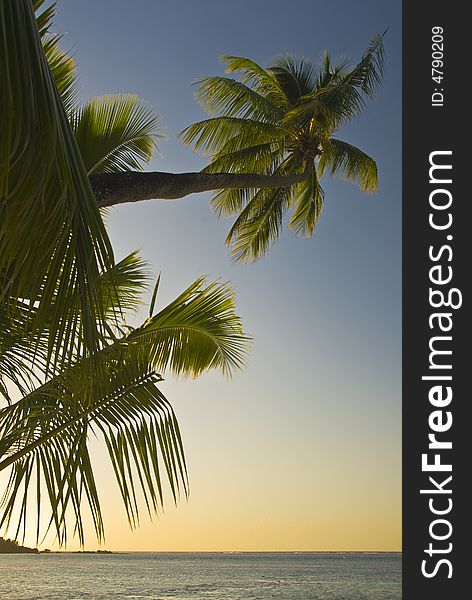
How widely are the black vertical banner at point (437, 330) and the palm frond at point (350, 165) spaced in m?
5.19

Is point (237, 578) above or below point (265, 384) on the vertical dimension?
below

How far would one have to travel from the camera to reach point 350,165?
11.0m

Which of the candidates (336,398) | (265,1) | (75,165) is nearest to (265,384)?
(336,398)

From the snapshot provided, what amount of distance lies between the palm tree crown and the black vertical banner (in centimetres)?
260

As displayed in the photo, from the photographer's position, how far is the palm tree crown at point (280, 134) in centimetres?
863

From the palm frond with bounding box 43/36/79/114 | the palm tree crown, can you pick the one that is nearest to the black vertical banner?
the palm frond with bounding box 43/36/79/114

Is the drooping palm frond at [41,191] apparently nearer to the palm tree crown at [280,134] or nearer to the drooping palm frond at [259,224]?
the palm tree crown at [280,134]

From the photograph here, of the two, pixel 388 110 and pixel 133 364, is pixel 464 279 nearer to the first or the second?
pixel 133 364

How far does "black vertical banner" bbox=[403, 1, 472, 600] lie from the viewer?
504 cm

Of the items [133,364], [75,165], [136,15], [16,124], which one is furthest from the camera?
[136,15]

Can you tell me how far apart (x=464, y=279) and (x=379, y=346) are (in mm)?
34261

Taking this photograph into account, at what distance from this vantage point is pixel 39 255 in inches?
87.7

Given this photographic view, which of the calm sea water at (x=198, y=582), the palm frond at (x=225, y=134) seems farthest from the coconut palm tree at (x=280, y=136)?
the calm sea water at (x=198, y=582)

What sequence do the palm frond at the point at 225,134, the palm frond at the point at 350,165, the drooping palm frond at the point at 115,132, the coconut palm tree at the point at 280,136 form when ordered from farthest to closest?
the palm frond at the point at 350,165 → the palm frond at the point at 225,134 → the coconut palm tree at the point at 280,136 → the drooping palm frond at the point at 115,132
